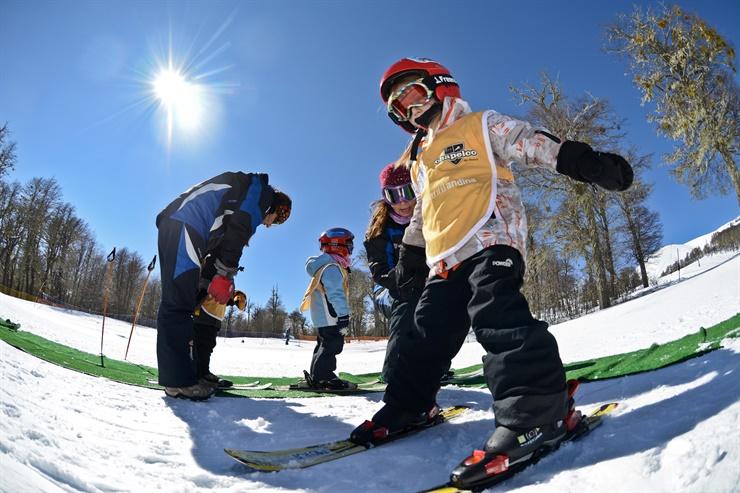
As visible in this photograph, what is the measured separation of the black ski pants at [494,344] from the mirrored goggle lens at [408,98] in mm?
1145

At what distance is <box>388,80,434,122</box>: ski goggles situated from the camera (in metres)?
2.42

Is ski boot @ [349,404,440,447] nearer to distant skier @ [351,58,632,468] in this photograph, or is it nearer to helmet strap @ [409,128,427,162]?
distant skier @ [351,58,632,468]

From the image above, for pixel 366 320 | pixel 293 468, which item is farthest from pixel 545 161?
Result: pixel 366 320

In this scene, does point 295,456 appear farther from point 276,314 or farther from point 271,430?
point 276,314

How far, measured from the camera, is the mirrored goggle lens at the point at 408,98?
2424mm

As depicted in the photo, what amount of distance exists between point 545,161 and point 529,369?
3.30 feet

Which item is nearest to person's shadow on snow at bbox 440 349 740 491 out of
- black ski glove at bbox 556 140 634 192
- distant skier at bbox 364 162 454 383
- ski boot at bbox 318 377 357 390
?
black ski glove at bbox 556 140 634 192

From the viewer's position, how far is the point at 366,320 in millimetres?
46688

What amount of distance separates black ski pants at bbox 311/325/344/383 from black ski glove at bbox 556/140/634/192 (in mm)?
3311

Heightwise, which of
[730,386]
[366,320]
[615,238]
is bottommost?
[366,320]

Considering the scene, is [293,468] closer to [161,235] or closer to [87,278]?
[161,235]

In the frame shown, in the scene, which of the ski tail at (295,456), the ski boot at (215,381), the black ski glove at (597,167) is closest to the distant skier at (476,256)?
the black ski glove at (597,167)

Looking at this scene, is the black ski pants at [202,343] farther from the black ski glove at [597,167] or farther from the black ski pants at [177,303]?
the black ski glove at [597,167]

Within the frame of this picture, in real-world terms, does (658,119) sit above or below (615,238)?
above
